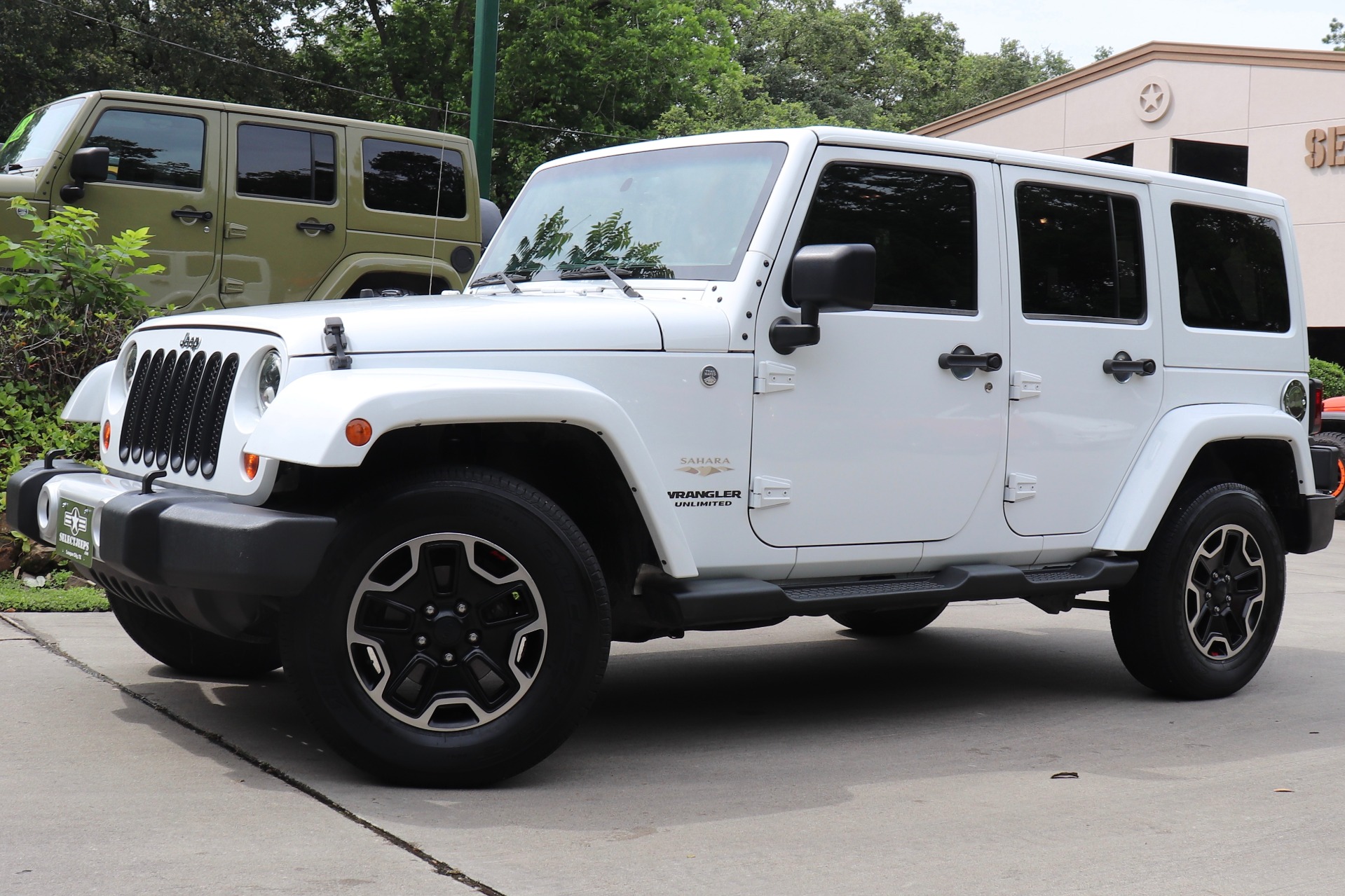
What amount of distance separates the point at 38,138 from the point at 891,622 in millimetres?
6511

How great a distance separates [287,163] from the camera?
10008mm

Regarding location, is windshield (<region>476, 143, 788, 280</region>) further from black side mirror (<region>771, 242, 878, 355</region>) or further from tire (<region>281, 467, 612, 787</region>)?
tire (<region>281, 467, 612, 787</region>)

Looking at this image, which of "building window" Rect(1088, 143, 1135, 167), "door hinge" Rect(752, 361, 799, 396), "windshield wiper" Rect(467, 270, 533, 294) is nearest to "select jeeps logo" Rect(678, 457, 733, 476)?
"door hinge" Rect(752, 361, 799, 396)

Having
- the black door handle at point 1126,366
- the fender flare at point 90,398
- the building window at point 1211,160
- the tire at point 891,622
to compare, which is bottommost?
the tire at point 891,622

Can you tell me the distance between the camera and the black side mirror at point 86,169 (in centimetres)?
884

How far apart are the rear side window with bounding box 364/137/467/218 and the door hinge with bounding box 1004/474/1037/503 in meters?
6.08

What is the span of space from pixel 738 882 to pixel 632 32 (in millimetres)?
31555

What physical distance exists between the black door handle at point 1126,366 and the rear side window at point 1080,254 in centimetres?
16

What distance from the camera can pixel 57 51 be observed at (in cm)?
2780

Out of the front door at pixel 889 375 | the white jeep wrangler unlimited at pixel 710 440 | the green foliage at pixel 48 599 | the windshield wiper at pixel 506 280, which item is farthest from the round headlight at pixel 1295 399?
the green foliage at pixel 48 599

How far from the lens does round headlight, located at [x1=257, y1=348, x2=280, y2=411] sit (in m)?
3.96

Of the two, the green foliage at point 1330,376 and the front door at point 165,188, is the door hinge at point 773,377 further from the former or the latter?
the green foliage at point 1330,376

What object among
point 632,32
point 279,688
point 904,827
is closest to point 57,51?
point 632,32

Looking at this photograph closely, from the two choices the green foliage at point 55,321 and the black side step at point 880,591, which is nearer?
the black side step at point 880,591
